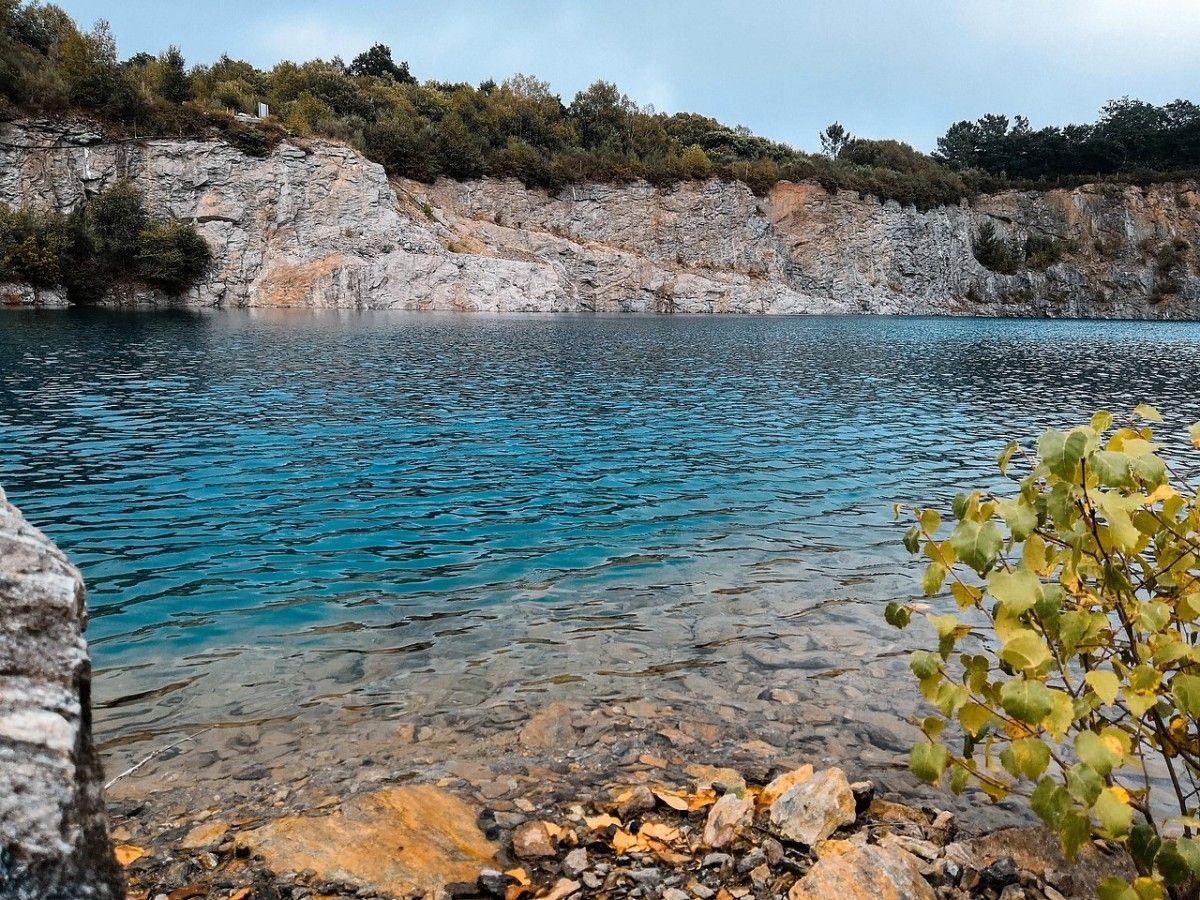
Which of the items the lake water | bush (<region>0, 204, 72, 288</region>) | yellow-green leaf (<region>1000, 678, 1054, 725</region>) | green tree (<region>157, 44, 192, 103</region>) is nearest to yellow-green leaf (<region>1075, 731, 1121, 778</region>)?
yellow-green leaf (<region>1000, 678, 1054, 725</region>)

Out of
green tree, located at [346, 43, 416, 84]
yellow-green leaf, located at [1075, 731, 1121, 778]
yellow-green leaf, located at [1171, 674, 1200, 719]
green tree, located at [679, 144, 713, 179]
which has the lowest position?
yellow-green leaf, located at [1075, 731, 1121, 778]

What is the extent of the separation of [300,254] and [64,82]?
23.4m

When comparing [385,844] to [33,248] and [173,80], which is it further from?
[173,80]

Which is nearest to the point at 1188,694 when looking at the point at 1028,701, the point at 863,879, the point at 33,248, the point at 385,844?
the point at 1028,701

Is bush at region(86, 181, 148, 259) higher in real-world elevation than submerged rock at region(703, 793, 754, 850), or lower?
higher

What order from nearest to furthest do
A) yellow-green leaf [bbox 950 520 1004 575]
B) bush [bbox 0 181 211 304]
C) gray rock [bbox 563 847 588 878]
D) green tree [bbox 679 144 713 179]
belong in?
yellow-green leaf [bbox 950 520 1004 575] → gray rock [bbox 563 847 588 878] → bush [bbox 0 181 211 304] → green tree [bbox 679 144 713 179]

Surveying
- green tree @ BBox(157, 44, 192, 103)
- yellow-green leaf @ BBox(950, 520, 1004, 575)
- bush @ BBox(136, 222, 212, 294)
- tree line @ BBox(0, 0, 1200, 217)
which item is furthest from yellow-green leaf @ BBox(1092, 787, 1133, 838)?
green tree @ BBox(157, 44, 192, 103)

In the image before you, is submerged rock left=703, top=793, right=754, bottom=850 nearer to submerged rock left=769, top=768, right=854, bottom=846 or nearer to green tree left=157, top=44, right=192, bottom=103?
submerged rock left=769, top=768, right=854, bottom=846

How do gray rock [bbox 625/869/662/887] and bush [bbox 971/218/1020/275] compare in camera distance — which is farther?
bush [bbox 971/218/1020/275]

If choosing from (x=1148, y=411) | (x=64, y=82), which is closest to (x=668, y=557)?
(x=1148, y=411)

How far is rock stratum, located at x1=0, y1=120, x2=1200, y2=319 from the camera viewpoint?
64875 millimetres

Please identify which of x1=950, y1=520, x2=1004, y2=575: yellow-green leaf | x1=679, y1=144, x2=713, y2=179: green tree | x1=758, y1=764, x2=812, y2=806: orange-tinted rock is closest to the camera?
x1=950, y1=520, x2=1004, y2=575: yellow-green leaf

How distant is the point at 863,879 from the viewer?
3.91 metres

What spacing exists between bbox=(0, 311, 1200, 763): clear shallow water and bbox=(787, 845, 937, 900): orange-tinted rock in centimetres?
260
